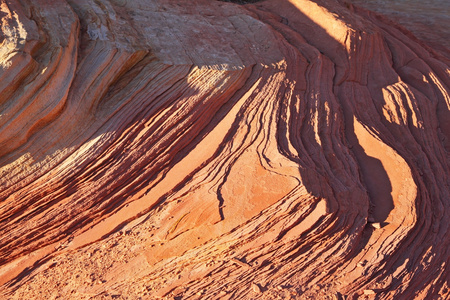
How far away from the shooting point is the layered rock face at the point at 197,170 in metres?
4.69

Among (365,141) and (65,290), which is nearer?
(65,290)

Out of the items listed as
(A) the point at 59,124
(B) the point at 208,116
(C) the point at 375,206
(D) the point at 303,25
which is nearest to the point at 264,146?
(B) the point at 208,116

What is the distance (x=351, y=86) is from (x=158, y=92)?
325 cm

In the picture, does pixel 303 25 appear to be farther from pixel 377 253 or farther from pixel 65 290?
pixel 65 290

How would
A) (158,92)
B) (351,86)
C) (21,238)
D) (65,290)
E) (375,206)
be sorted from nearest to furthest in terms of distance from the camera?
(65,290) → (21,238) → (375,206) → (158,92) → (351,86)

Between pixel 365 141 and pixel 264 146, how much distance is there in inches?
62.1

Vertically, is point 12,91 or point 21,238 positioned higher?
point 12,91

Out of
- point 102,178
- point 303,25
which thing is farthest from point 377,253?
point 303,25

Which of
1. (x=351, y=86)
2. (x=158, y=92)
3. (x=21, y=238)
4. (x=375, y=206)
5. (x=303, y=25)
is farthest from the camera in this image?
(x=303, y=25)

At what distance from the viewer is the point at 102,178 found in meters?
5.39

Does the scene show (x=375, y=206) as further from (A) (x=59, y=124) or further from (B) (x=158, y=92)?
(A) (x=59, y=124)

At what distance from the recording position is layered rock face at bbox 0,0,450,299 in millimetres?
4688

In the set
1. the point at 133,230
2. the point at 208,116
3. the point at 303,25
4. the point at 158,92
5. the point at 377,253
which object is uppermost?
the point at 303,25

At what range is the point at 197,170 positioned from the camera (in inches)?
219
